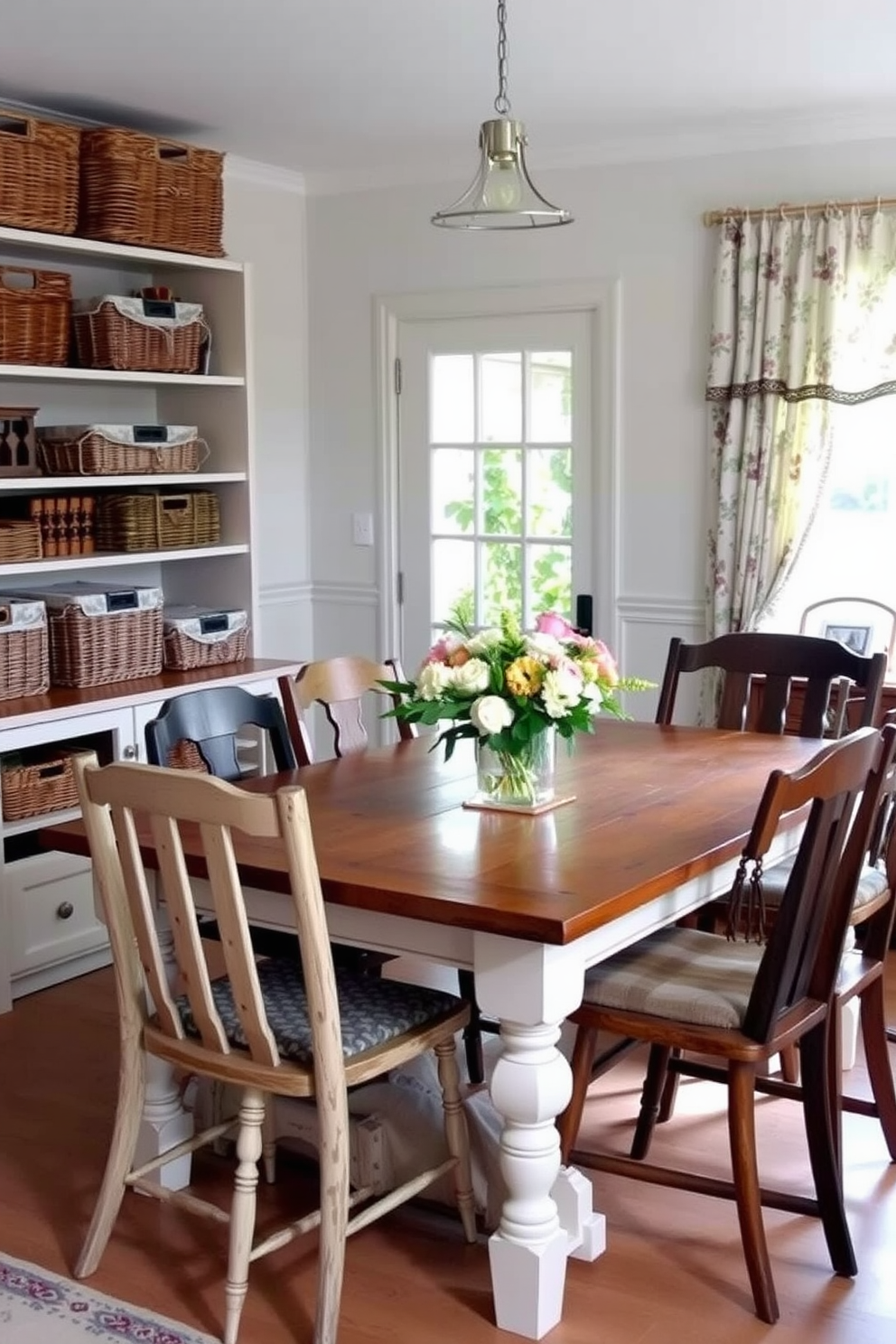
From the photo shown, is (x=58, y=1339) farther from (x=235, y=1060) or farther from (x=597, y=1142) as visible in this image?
(x=597, y=1142)

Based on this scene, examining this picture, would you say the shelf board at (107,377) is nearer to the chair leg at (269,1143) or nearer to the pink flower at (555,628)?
the pink flower at (555,628)

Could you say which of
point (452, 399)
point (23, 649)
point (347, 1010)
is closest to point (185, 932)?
point (347, 1010)

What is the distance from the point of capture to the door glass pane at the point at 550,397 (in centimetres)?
510

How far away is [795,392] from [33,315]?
87.4 inches

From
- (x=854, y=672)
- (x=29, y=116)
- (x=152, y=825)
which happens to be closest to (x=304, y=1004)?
(x=152, y=825)

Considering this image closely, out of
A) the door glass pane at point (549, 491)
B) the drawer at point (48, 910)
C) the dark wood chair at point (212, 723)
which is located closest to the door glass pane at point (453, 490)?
the door glass pane at point (549, 491)

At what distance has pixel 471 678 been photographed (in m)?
2.74

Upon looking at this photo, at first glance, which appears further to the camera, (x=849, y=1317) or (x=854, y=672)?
(x=854, y=672)

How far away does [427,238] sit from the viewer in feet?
17.4

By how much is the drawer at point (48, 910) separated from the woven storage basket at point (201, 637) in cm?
76

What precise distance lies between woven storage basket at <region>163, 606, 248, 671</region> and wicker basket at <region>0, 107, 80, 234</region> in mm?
1191

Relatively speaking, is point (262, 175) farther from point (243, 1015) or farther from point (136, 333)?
point (243, 1015)

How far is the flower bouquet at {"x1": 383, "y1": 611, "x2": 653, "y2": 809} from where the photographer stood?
8.94ft

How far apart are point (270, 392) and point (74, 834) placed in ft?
10.1
